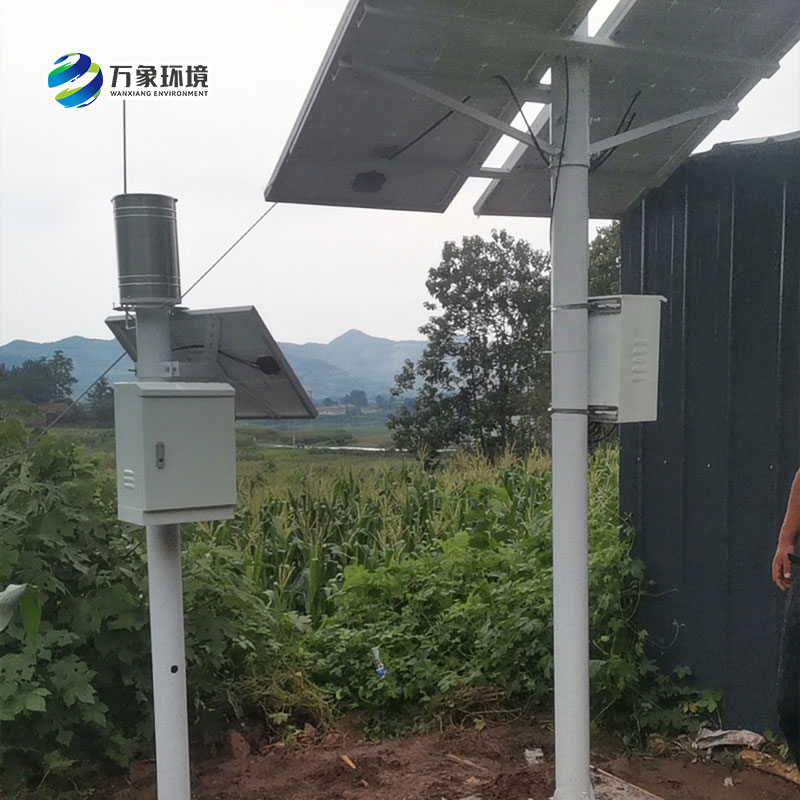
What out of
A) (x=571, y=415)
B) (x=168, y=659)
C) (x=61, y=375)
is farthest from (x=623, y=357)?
(x=61, y=375)

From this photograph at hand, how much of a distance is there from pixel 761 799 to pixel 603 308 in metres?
1.97

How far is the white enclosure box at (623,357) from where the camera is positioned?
2.70 m

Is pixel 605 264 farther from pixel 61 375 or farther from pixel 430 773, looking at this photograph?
pixel 430 773

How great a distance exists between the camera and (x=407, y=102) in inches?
117

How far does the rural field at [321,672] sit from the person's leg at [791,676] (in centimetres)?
51

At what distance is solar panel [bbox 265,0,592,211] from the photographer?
2496 mm

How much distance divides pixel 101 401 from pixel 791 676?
2607 mm

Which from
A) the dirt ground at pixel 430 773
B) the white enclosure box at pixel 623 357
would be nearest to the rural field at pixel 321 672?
the dirt ground at pixel 430 773

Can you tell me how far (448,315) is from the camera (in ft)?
44.0

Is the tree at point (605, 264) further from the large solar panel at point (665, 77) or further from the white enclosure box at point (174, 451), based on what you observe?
the white enclosure box at point (174, 451)

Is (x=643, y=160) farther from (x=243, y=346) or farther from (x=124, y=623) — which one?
(x=124, y=623)

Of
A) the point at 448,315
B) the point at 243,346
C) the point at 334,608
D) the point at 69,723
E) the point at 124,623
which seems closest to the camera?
the point at 243,346

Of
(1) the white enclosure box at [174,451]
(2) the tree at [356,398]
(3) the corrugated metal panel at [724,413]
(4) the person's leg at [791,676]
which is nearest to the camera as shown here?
(1) the white enclosure box at [174,451]

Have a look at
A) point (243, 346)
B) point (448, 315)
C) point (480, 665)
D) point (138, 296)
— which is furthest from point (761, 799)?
point (448, 315)
